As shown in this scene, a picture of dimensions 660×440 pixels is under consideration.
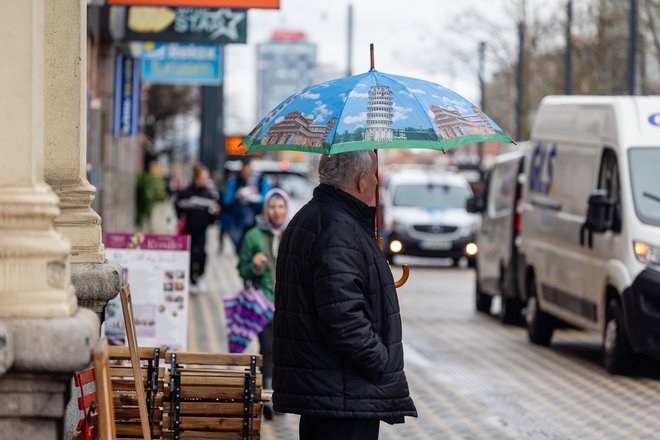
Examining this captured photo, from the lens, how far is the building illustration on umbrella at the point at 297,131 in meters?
6.00

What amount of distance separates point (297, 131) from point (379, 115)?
0.36 m

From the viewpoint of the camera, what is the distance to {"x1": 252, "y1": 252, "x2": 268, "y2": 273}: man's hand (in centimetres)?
1035

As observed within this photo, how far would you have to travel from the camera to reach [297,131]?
6.21m

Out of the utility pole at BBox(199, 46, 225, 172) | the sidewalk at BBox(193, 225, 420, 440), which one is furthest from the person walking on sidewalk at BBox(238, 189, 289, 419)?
the utility pole at BBox(199, 46, 225, 172)

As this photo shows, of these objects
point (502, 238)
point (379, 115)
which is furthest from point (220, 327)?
point (379, 115)

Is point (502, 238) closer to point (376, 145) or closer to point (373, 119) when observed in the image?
point (373, 119)

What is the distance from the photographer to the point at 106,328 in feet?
34.6

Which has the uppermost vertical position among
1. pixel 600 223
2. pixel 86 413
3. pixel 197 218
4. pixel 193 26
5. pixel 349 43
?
pixel 349 43

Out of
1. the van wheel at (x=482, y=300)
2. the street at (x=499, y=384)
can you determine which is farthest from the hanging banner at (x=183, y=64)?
the van wheel at (x=482, y=300)

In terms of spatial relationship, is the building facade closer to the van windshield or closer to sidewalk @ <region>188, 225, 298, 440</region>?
sidewalk @ <region>188, 225, 298, 440</region>

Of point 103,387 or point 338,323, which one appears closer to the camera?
point 103,387

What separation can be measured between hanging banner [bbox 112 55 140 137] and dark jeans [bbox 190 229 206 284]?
1.68 metres

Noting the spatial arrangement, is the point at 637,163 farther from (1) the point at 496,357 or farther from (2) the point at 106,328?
(2) the point at 106,328

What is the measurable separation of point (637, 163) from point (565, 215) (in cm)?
171
